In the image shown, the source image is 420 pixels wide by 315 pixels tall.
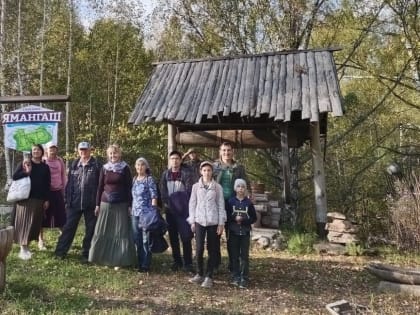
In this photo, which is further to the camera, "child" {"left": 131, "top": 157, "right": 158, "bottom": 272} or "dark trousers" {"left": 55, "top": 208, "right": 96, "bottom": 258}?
"dark trousers" {"left": 55, "top": 208, "right": 96, "bottom": 258}

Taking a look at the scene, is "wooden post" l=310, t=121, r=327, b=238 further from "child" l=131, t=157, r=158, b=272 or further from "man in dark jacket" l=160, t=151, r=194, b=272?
"child" l=131, t=157, r=158, b=272

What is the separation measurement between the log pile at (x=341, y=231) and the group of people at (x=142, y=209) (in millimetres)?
2996

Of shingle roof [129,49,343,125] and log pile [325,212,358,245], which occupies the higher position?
shingle roof [129,49,343,125]

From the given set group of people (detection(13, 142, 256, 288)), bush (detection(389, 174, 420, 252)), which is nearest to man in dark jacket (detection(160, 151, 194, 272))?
group of people (detection(13, 142, 256, 288))

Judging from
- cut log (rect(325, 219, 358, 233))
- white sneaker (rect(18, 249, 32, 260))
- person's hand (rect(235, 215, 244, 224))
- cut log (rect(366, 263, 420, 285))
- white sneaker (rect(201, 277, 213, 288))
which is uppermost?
person's hand (rect(235, 215, 244, 224))

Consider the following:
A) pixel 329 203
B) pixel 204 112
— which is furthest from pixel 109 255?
pixel 329 203

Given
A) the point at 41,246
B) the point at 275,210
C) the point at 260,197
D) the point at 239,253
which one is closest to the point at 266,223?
the point at 275,210

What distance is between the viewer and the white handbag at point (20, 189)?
639 centimetres

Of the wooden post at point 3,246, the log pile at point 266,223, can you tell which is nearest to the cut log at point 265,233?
the log pile at point 266,223

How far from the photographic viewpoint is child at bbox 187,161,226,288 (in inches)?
222

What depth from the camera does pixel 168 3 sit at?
13.6 m

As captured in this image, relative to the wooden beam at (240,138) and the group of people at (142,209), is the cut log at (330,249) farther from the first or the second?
the group of people at (142,209)

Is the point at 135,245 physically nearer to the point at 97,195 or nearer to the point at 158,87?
the point at 97,195

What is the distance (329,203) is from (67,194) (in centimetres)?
796
